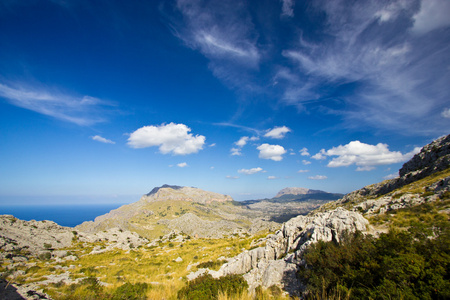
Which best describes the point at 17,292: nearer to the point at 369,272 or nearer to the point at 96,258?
the point at 369,272

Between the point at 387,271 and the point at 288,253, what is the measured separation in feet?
35.7

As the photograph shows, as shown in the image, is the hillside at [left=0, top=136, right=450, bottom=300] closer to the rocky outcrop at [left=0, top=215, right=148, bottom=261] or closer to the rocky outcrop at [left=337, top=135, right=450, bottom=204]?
the rocky outcrop at [left=0, top=215, right=148, bottom=261]

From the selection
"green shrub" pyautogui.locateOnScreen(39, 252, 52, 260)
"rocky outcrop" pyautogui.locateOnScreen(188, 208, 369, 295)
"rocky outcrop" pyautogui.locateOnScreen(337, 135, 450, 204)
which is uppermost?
"rocky outcrop" pyautogui.locateOnScreen(337, 135, 450, 204)

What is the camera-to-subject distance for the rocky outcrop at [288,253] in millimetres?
12537

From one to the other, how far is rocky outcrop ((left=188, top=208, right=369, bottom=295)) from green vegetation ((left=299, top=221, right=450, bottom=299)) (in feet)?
5.90

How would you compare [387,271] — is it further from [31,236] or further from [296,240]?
[31,236]

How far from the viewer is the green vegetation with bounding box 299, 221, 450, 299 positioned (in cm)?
638

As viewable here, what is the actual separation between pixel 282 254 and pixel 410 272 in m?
12.9

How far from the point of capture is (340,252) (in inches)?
419

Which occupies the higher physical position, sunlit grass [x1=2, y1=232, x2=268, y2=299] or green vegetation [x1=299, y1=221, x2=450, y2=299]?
green vegetation [x1=299, y1=221, x2=450, y2=299]

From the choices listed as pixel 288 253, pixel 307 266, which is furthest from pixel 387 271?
pixel 288 253

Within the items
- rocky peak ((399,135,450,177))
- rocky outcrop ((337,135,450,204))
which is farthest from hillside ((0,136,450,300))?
rocky outcrop ((337,135,450,204))

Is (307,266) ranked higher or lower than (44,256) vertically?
higher

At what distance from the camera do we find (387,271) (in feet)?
24.7
